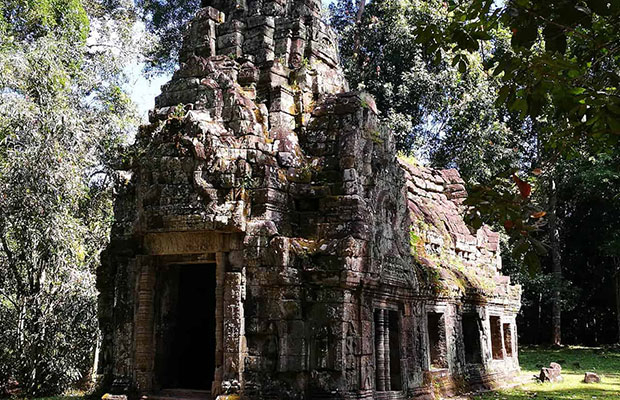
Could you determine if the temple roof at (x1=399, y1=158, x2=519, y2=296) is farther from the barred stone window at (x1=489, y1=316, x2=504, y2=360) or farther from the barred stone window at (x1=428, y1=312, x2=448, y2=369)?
the barred stone window at (x1=489, y1=316, x2=504, y2=360)

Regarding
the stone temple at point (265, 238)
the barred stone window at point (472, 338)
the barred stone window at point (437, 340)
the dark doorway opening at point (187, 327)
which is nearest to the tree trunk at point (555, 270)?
the barred stone window at point (472, 338)

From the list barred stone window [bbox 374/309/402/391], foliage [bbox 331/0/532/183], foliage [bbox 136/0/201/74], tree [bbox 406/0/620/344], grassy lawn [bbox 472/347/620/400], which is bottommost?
grassy lawn [bbox 472/347/620/400]

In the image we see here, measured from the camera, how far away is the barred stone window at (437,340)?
37.8ft

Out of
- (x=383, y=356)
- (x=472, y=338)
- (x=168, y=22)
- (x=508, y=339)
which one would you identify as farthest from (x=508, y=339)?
(x=168, y=22)

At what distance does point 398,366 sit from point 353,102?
14.1 feet

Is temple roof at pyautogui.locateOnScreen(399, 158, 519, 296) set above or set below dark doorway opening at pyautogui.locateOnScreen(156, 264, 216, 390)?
above

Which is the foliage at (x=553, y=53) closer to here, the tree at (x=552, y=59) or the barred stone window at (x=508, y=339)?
the tree at (x=552, y=59)

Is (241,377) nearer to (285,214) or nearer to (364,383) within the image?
(364,383)

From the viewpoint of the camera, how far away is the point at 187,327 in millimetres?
9930

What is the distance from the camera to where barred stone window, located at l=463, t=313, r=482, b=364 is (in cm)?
1312

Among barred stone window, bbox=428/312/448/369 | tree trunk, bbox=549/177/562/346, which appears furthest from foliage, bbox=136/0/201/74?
barred stone window, bbox=428/312/448/369

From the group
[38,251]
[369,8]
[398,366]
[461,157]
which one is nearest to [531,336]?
[461,157]

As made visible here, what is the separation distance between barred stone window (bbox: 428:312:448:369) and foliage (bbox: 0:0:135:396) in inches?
294

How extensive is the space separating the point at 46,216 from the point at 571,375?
14.1 metres
